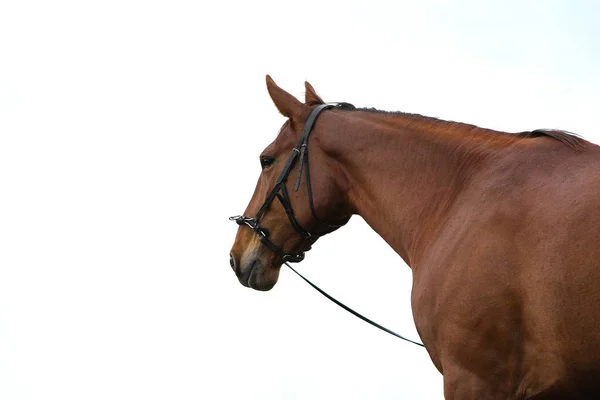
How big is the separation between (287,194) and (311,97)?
4.05ft

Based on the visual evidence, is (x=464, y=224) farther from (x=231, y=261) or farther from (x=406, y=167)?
(x=231, y=261)

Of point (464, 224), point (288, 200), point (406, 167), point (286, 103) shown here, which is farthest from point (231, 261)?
point (464, 224)

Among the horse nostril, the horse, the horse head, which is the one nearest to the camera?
the horse

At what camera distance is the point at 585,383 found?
6.24 metres

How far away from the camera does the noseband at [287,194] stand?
8789 mm

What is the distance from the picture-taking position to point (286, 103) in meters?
9.09

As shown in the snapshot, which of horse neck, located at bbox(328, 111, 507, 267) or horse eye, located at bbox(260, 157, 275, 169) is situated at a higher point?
horse eye, located at bbox(260, 157, 275, 169)

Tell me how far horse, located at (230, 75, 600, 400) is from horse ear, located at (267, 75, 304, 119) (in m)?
0.01

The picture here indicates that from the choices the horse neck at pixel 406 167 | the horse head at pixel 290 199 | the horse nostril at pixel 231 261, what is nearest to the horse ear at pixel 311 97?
the horse head at pixel 290 199

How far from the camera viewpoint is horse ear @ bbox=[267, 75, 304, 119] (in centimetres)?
907

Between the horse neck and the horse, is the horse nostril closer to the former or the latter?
the horse

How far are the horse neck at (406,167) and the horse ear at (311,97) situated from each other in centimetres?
57

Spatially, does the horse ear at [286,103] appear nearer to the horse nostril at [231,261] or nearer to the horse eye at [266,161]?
the horse eye at [266,161]

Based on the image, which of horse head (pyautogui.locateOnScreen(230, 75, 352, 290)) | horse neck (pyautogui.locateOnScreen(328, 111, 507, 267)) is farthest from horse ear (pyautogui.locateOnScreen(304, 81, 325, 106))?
horse neck (pyautogui.locateOnScreen(328, 111, 507, 267))
